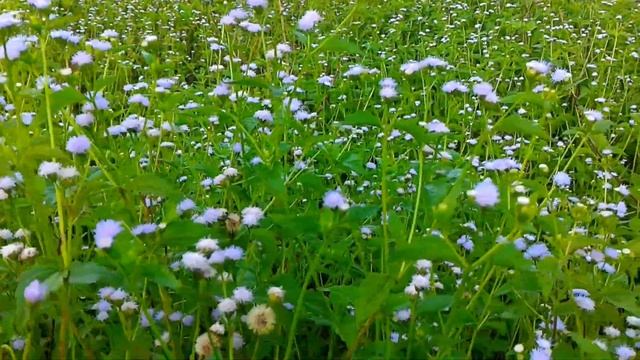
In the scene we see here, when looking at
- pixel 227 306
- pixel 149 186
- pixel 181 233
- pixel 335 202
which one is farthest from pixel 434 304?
pixel 149 186

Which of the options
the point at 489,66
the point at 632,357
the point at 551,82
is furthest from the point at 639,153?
the point at 632,357

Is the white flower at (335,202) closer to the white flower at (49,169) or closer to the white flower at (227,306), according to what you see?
the white flower at (227,306)

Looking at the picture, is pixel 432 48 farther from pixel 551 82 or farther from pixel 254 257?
pixel 254 257

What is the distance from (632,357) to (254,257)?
85cm

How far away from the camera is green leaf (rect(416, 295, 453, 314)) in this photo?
53.4 inches

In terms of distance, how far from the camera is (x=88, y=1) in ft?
16.9

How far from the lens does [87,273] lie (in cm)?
129

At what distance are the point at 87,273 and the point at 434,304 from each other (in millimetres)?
630

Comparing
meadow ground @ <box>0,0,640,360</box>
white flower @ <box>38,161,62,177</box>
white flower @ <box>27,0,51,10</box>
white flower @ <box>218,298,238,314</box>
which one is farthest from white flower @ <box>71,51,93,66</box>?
white flower @ <box>218,298,238,314</box>

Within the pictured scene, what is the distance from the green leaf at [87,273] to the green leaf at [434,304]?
1.88 ft

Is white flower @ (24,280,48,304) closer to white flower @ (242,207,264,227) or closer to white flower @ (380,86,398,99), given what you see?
white flower @ (242,207,264,227)

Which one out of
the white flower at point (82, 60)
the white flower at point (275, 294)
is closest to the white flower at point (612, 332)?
the white flower at point (275, 294)

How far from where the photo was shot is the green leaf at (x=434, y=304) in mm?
1356

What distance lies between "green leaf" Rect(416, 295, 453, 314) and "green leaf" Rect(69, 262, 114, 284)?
0.57 metres
